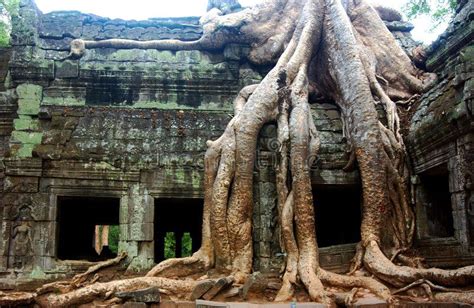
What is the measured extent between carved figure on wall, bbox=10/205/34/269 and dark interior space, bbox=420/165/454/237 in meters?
4.99

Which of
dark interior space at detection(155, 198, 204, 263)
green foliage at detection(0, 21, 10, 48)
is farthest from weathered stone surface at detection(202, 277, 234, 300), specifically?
green foliage at detection(0, 21, 10, 48)

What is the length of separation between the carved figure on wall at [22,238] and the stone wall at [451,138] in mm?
4824

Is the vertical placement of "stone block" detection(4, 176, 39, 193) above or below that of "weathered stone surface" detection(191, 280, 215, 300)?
above

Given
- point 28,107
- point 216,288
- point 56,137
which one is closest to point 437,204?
point 216,288

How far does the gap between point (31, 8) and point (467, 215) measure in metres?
6.32

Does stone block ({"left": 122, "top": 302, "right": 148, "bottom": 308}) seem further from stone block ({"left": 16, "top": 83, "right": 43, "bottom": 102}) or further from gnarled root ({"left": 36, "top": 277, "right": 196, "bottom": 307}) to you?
stone block ({"left": 16, "top": 83, "right": 43, "bottom": 102})

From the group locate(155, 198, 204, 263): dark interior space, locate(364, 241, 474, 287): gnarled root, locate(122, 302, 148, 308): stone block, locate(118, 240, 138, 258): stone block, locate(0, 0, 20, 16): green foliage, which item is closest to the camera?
locate(364, 241, 474, 287): gnarled root

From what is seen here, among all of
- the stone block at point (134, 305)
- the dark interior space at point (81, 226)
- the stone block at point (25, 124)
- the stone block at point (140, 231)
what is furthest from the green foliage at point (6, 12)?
the stone block at point (134, 305)

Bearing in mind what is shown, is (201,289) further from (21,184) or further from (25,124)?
(25,124)

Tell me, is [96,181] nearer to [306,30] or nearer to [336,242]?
[306,30]

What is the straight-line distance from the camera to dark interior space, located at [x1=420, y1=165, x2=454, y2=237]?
21.9 feet

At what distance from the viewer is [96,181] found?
690 cm

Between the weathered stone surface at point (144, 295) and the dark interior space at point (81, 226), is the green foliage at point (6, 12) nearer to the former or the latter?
the dark interior space at point (81, 226)

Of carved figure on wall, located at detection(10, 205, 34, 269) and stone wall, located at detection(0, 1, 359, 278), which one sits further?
stone wall, located at detection(0, 1, 359, 278)
